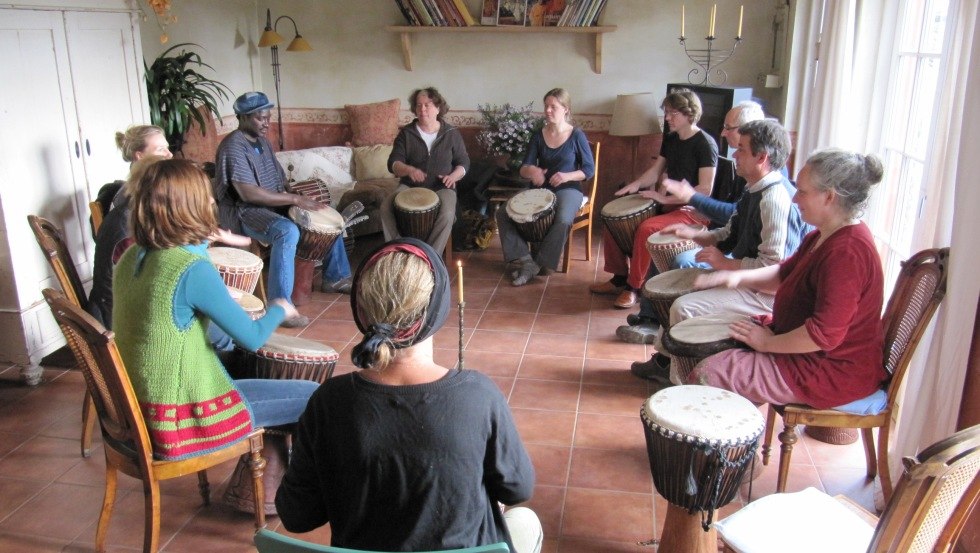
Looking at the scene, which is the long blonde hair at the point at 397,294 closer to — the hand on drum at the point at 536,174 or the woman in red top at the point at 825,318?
the woman in red top at the point at 825,318

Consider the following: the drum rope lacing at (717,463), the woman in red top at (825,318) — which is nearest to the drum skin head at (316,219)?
the woman in red top at (825,318)

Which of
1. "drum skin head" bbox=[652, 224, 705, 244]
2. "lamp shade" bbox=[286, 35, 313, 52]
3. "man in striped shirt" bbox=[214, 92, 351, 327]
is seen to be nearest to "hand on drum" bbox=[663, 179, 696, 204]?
"drum skin head" bbox=[652, 224, 705, 244]

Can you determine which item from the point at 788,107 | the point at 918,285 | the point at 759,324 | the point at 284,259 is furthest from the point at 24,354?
the point at 788,107

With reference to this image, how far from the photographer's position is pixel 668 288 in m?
3.34

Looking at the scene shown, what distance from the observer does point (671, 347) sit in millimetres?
2795

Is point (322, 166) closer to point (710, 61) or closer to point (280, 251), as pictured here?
point (280, 251)

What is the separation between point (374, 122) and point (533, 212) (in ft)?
6.65

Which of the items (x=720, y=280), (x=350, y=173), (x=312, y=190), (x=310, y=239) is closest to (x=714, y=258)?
(x=720, y=280)

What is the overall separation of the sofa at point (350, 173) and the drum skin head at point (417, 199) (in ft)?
2.09

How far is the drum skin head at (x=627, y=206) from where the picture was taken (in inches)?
180

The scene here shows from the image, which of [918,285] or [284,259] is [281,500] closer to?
[918,285]

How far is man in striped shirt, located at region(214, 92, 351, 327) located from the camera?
4293 mm

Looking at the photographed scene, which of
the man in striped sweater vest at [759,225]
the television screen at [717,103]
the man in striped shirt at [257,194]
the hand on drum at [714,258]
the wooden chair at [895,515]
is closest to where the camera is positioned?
the wooden chair at [895,515]

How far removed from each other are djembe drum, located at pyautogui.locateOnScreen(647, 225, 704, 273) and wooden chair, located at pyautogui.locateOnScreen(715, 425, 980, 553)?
74.6 inches
